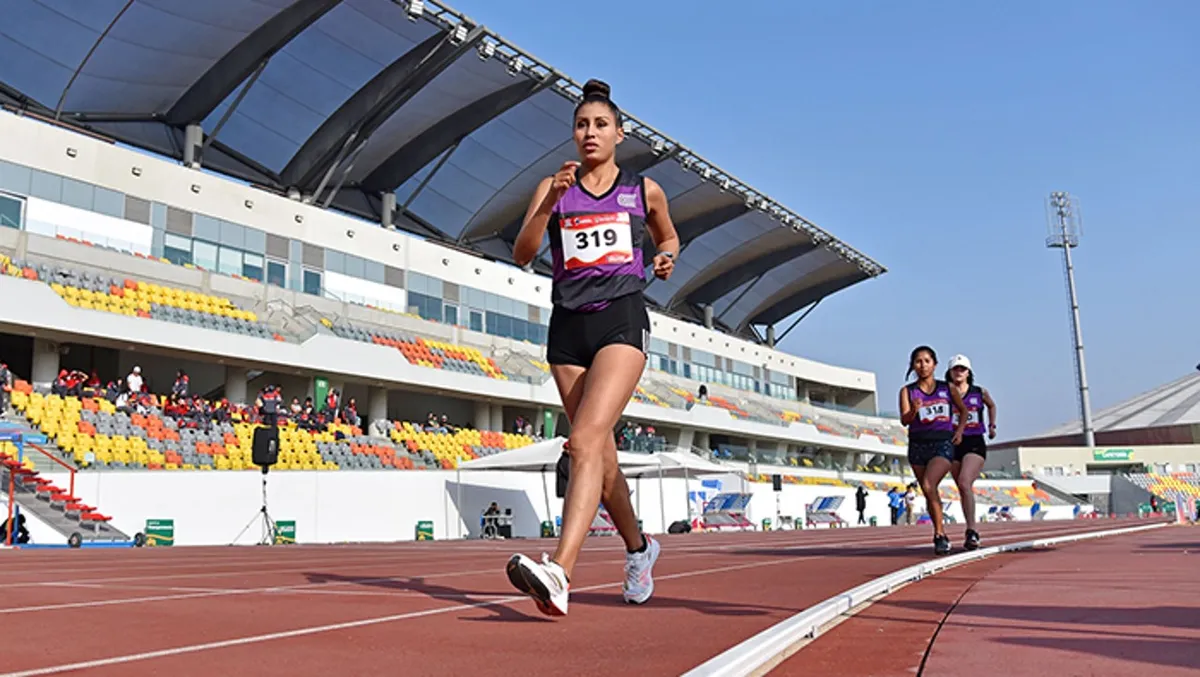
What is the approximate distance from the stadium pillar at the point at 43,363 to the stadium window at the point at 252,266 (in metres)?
7.53

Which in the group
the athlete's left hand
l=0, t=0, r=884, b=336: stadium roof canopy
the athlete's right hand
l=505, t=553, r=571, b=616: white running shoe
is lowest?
l=505, t=553, r=571, b=616: white running shoe

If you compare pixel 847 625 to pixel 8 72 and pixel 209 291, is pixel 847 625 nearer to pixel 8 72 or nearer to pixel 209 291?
pixel 209 291

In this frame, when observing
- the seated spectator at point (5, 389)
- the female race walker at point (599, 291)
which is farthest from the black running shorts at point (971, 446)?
the seated spectator at point (5, 389)

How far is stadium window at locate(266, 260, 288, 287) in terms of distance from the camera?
3203 centimetres

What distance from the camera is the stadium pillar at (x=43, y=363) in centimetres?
2416

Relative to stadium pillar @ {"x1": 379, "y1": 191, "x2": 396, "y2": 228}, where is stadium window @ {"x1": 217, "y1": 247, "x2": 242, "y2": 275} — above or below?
below

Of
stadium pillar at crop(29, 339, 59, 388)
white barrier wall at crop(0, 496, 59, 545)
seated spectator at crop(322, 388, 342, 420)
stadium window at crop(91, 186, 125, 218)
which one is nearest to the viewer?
white barrier wall at crop(0, 496, 59, 545)

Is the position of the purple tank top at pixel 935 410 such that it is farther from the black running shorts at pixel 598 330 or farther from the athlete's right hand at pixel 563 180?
the athlete's right hand at pixel 563 180

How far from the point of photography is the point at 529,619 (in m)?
3.62

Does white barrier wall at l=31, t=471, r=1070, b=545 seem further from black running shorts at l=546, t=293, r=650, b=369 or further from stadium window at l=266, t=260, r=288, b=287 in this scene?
black running shorts at l=546, t=293, r=650, b=369

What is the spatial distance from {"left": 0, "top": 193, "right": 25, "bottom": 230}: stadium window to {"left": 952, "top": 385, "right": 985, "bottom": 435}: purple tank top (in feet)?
76.5

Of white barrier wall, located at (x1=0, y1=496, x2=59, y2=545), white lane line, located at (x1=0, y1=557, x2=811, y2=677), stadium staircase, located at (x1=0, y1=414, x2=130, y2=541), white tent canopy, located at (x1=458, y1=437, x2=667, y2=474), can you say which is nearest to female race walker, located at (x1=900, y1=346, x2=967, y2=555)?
white lane line, located at (x1=0, y1=557, x2=811, y2=677)

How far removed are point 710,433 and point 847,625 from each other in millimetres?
47589

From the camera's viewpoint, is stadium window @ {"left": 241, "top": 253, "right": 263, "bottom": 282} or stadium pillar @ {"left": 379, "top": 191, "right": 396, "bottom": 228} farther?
stadium pillar @ {"left": 379, "top": 191, "right": 396, "bottom": 228}
